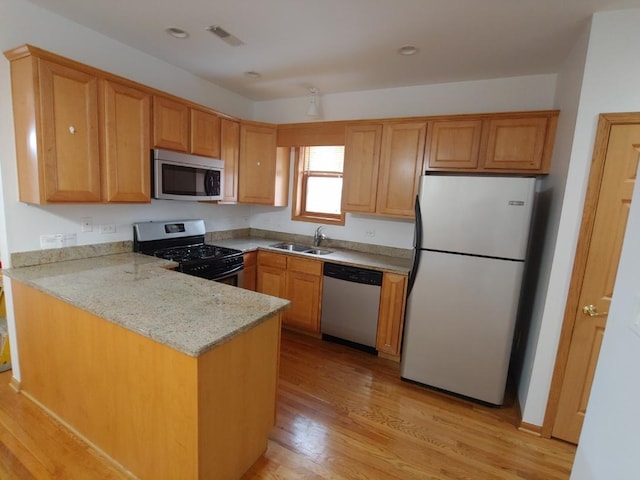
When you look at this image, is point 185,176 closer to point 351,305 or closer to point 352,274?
point 352,274

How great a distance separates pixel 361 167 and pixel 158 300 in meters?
2.21

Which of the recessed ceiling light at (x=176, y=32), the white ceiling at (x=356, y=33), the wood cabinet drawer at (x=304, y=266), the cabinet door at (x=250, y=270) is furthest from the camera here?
the cabinet door at (x=250, y=270)

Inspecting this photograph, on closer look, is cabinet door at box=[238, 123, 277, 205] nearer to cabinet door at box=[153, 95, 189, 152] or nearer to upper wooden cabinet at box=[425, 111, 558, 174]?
cabinet door at box=[153, 95, 189, 152]

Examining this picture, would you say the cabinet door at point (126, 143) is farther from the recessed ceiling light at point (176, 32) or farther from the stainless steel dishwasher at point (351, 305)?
the stainless steel dishwasher at point (351, 305)

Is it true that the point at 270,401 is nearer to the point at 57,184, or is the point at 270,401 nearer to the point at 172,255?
the point at 172,255

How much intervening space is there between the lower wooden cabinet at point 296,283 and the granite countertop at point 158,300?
135 centimetres

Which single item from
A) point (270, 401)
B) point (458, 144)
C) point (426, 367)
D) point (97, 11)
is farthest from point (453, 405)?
point (97, 11)

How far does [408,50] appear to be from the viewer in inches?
93.4

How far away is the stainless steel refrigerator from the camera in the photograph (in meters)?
2.21

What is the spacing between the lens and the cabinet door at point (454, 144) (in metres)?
2.60

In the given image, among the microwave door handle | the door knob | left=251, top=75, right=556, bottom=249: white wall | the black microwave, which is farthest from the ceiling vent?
the door knob

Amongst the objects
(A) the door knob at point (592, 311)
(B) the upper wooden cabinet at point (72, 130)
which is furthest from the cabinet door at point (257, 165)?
(A) the door knob at point (592, 311)

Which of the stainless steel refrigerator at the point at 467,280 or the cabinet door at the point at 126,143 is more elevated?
the cabinet door at the point at 126,143

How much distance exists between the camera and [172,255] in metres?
2.84
